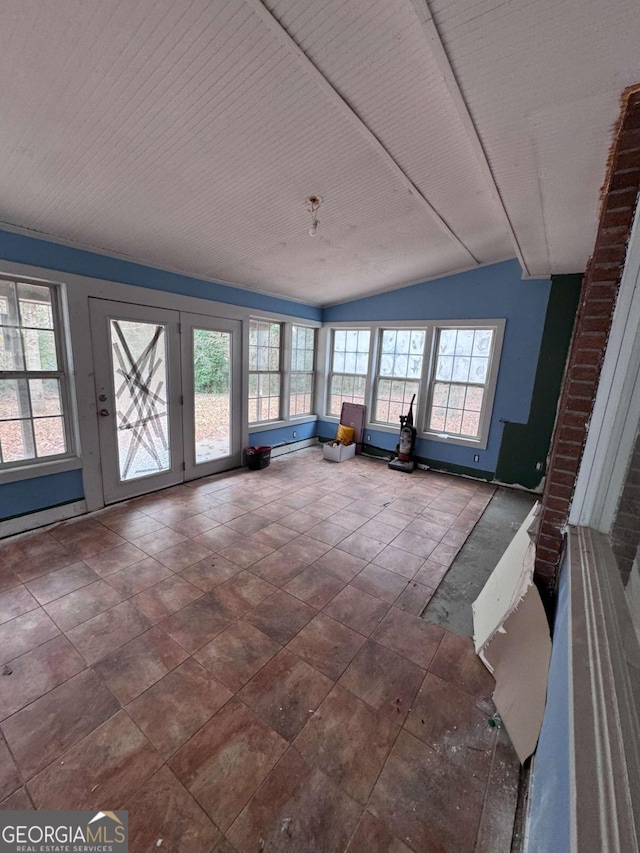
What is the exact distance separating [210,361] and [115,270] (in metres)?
1.37

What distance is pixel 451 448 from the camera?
505 centimetres

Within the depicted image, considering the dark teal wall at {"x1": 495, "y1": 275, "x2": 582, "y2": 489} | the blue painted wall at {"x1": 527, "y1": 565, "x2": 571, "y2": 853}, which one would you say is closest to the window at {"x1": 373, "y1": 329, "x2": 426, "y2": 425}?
the dark teal wall at {"x1": 495, "y1": 275, "x2": 582, "y2": 489}

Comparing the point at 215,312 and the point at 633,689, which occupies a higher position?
the point at 215,312

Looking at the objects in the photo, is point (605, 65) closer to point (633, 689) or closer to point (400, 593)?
point (633, 689)

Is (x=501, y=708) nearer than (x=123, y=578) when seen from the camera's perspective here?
Yes

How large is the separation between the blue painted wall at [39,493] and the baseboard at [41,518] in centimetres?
4

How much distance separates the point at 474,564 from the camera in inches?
112

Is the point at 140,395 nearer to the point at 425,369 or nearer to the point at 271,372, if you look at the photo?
the point at 271,372

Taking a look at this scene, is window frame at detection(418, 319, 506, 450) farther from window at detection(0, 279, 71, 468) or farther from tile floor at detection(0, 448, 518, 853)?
window at detection(0, 279, 71, 468)

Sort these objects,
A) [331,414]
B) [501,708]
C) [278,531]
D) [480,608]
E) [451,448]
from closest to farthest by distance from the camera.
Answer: [501,708] → [480,608] → [278,531] → [451,448] → [331,414]

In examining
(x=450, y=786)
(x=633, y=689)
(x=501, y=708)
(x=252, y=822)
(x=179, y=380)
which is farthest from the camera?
(x=179, y=380)

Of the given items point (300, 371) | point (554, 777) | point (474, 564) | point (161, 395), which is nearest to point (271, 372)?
point (300, 371)

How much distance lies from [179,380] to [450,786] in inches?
153

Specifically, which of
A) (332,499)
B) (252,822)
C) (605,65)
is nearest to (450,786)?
(252,822)
